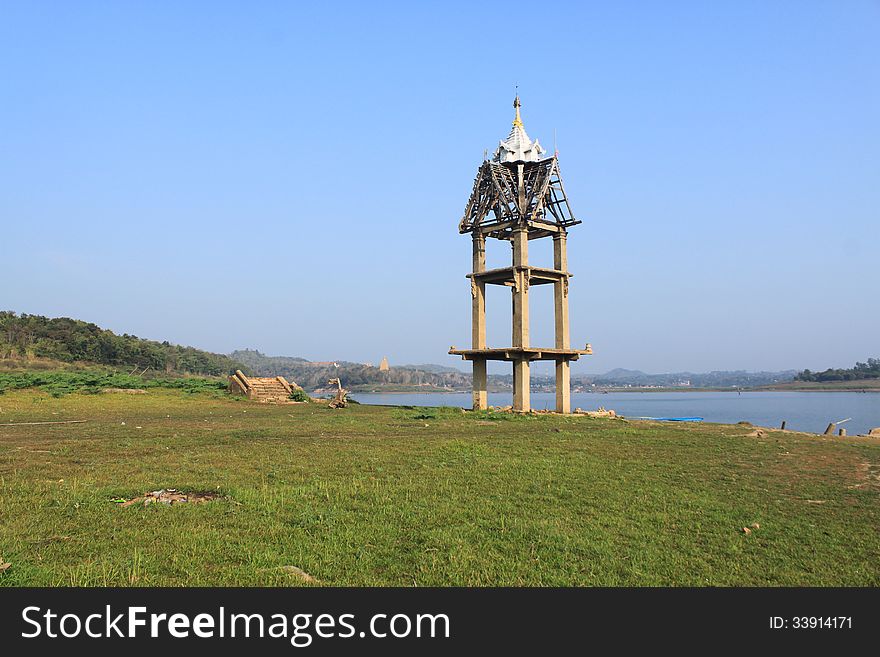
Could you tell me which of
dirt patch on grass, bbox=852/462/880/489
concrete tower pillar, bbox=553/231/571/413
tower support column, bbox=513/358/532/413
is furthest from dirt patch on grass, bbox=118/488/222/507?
concrete tower pillar, bbox=553/231/571/413

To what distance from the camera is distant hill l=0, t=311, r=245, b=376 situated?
71812 millimetres

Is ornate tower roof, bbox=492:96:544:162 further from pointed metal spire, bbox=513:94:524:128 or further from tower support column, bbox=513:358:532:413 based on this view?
tower support column, bbox=513:358:532:413

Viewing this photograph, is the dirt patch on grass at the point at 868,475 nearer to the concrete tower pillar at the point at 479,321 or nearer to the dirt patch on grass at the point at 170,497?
the dirt patch on grass at the point at 170,497

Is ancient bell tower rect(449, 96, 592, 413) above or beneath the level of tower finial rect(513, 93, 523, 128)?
beneath

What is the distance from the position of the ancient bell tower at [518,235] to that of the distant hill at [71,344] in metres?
52.1

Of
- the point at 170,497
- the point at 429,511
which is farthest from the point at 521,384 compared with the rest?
the point at 170,497

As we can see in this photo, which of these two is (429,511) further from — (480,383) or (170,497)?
(480,383)

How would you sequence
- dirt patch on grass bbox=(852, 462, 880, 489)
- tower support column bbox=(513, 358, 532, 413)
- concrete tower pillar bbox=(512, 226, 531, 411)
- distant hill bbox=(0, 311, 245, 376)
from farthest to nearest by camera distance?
distant hill bbox=(0, 311, 245, 376) → tower support column bbox=(513, 358, 532, 413) → concrete tower pillar bbox=(512, 226, 531, 411) → dirt patch on grass bbox=(852, 462, 880, 489)

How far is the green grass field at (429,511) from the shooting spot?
304 inches

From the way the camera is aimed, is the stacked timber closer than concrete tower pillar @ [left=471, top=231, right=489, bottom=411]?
No

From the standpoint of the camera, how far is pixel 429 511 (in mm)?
10516

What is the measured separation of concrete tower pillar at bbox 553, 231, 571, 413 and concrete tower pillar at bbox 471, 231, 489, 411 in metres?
4.20

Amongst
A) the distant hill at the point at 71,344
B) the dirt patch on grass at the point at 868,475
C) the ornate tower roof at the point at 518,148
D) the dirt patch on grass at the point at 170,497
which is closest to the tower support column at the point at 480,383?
the ornate tower roof at the point at 518,148

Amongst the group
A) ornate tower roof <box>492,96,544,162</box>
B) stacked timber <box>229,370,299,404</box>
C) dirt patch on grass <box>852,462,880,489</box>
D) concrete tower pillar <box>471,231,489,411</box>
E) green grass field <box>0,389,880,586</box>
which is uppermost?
ornate tower roof <box>492,96,544,162</box>
